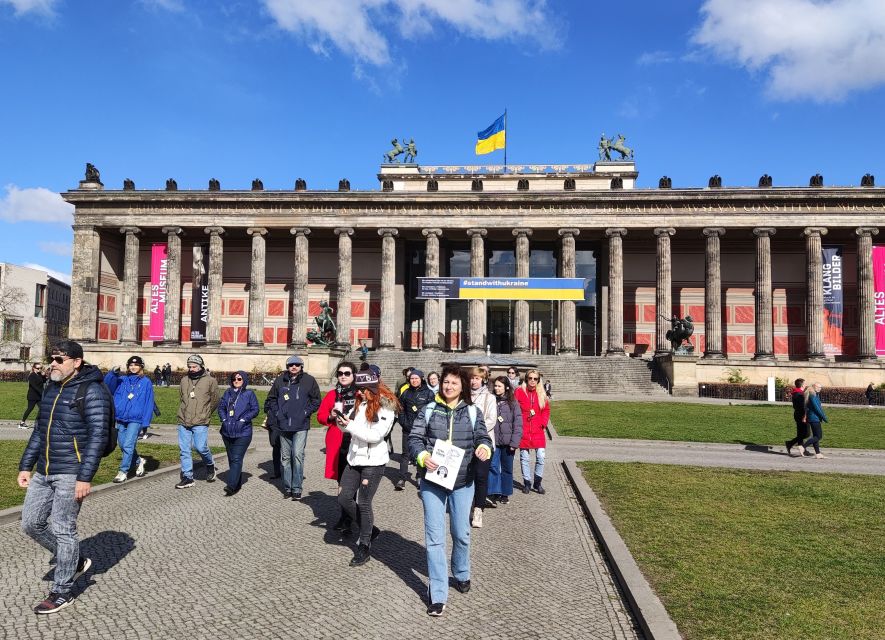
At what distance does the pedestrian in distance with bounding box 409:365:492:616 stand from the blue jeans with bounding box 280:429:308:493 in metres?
4.79

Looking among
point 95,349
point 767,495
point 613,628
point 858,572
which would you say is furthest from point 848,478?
point 95,349

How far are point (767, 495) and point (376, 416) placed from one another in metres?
7.55

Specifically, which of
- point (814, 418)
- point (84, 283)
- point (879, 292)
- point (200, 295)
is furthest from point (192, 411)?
point (879, 292)

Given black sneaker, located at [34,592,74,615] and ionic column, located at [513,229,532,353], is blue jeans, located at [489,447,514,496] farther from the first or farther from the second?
ionic column, located at [513,229,532,353]

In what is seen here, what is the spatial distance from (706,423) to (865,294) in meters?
28.1

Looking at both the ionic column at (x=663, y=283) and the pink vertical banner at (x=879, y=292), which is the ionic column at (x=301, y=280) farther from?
the pink vertical banner at (x=879, y=292)

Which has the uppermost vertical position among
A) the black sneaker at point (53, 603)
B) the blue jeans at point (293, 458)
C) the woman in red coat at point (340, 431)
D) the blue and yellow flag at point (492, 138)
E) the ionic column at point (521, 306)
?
the blue and yellow flag at point (492, 138)

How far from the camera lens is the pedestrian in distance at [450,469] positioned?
5.76 meters

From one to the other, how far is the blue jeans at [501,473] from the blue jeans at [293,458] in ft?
10.3

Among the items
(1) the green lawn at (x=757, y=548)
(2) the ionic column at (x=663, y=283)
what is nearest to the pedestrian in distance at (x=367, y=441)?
(1) the green lawn at (x=757, y=548)

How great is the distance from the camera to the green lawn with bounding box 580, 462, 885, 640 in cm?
535

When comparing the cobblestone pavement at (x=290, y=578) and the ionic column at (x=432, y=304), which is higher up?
the ionic column at (x=432, y=304)

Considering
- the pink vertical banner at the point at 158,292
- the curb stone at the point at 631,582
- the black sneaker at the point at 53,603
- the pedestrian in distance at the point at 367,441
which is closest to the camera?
the curb stone at the point at 631,582

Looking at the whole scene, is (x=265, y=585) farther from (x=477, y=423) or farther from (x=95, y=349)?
(x=95, y=349)
